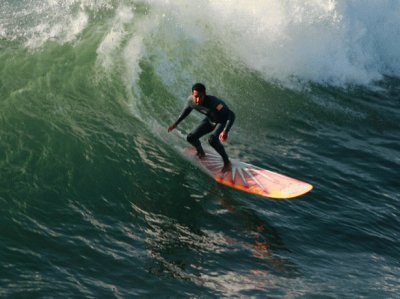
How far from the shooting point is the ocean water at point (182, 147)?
8.42m

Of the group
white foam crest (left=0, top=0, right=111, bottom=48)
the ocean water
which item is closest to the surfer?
the ocean water

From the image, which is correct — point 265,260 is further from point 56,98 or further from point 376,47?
point 376,47

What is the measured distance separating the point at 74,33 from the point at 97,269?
8234 mm

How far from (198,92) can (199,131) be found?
120 cm

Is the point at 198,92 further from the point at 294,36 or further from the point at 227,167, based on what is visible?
the point at 294,36

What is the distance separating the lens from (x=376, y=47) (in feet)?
70.2

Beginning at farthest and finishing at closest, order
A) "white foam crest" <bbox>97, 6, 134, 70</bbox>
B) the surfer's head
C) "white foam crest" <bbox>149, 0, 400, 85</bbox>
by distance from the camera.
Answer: "white foam crest" <bbox>149, 0, 400, 85</bbox>, "white foam crest" <bbox>97, 6, 134, 70</bbox>, the surfer's head

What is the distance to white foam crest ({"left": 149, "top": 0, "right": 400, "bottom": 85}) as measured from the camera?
1716 centimetres

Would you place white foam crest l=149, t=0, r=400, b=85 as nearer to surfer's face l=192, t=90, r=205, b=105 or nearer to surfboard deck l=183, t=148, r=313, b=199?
surfboard deck l=183, t=148, r=313, b=199

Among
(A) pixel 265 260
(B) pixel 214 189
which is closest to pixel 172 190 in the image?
(B) pixel 214 189

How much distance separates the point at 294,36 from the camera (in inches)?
734

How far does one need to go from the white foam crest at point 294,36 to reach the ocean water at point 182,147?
0.05 metres

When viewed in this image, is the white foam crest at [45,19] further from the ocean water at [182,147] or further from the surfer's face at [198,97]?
the surfer's face at [198,97]

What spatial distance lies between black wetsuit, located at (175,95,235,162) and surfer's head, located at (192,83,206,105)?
0.73 ft
